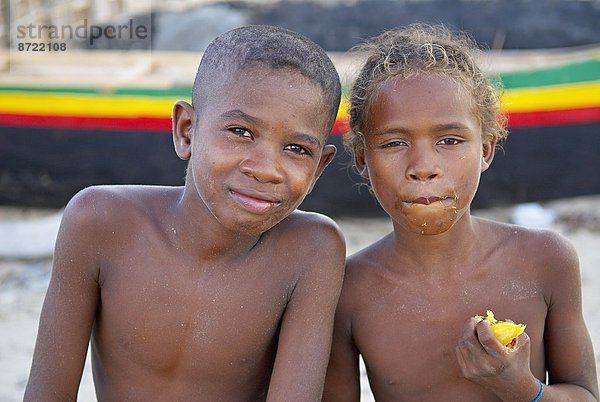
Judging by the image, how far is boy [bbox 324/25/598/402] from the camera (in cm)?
216

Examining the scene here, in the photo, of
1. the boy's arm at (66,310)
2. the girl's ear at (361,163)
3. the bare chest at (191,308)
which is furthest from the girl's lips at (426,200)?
the boy's arm at (66,310)

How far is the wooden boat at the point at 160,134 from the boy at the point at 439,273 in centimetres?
295

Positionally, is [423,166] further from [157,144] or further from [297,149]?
[157,144]

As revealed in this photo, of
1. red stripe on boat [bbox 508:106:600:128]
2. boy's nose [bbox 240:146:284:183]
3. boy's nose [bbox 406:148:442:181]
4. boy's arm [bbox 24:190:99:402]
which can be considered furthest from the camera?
red stripe on boat [bbox 508:106:600:128]

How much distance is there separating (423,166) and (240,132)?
1.47 ft

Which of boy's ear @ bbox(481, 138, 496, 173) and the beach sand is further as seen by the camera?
the beach sand

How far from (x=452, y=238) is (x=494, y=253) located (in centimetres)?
13

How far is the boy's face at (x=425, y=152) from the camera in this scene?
6.86ft

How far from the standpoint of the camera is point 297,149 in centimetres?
204

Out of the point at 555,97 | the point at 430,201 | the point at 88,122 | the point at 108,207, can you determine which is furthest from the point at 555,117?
the point at 108,207

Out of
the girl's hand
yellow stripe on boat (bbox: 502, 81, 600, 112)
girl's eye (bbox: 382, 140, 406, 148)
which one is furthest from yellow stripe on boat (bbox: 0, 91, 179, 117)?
the girl's hand

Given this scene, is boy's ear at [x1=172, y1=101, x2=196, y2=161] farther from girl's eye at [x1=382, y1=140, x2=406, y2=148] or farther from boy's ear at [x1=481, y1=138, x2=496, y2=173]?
boy's ear at [x1=481, y1=138, x2=496, y2=173]

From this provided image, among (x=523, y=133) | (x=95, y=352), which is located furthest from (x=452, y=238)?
(x=523, y=133)

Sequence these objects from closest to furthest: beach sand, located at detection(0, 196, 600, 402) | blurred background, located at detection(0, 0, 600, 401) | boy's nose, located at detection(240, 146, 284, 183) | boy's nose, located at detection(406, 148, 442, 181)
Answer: boy's nose, located at detection(240, 146, 284, 183)
boy's nose, located at detection(406, 148, 442, 181)
beach sand, located at detection(0, 196, 600, 402)
blurred background, located at detection(0, 0, 600, 401)
